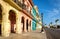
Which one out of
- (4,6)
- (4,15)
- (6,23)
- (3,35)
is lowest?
(3,35)

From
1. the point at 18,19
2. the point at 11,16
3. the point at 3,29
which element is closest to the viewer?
the point at 3,29

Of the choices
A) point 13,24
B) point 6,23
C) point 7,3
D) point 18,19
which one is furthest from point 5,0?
point 13,24

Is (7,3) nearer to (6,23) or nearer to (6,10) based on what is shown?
(6,10)

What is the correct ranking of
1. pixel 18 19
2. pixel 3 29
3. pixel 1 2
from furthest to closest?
pixel 18 19, pixel 3 29, pixel 1 2

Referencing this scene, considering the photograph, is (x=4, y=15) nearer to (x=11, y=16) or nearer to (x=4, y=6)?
(x=4, y=6)

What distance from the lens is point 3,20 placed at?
15.2 meters

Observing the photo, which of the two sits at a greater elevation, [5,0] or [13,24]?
[5,0]

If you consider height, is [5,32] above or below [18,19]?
below

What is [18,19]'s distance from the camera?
2089cm

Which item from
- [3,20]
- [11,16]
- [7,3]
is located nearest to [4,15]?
[3,20]

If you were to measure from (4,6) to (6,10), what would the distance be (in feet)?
2.42

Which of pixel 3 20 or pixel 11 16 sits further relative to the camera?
pixel 11 16

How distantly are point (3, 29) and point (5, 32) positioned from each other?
1.49 ft

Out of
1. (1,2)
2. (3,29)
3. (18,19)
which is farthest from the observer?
(18,19)
